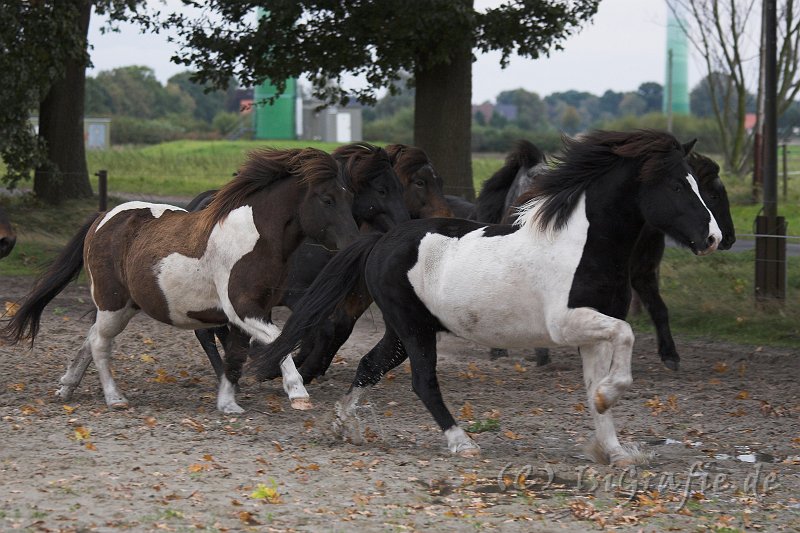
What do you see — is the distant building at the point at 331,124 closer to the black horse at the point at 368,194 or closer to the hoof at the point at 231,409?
the black horse at the point at 368,194

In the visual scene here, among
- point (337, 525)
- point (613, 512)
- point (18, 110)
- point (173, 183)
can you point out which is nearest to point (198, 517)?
point (337, 525)

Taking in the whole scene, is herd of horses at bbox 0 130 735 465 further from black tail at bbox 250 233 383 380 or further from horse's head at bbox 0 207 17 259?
horse's head at bbox 0 207 17 259

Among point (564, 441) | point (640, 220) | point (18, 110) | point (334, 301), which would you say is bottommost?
point (564, 441)

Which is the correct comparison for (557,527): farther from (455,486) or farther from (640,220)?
(640,220)

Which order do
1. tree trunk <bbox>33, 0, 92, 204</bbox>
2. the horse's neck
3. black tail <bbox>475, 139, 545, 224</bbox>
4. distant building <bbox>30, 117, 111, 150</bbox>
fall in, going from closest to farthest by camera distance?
the horse's neck < black tail <bbox>475, 139, 545, 224</bbox> < tree trunk <bbox>33, 0, 92, 204</bbox> < distant building <bbox>30, 117, 111, 150</bbox>

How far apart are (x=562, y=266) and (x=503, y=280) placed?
0.34 meters

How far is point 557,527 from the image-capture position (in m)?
5.11

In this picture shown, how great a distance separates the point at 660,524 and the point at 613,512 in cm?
23

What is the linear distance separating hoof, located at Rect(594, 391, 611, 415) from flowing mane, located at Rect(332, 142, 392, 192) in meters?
2.87

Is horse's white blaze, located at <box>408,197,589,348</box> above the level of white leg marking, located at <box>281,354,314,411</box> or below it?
above

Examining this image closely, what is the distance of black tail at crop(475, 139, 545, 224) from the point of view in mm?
10508

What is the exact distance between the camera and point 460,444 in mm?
6543

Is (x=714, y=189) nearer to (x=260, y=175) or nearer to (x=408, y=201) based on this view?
(x=408, y=201)

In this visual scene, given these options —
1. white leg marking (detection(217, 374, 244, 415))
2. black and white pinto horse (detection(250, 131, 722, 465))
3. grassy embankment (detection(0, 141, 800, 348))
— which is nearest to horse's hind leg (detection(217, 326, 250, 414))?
white leg marking (detection(217, 374, 244, 415))
